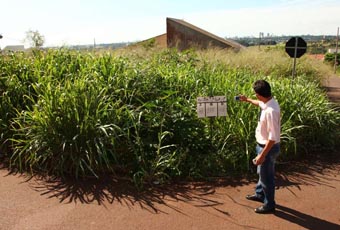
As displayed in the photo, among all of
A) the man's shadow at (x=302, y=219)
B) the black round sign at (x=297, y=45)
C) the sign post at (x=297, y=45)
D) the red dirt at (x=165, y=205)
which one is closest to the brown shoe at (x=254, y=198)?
the red dirt at (x=165, y=205)

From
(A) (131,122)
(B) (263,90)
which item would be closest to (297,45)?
(A) (131,122)

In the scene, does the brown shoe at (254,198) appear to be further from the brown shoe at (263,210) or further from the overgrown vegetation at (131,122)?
the overgrown vegetation at (131,122)

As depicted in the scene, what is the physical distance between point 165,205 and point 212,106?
1565 mm

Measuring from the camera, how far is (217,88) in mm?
6238

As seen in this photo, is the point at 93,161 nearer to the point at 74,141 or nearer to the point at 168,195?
the point at 74,141

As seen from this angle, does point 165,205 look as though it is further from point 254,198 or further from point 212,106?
point 212,106

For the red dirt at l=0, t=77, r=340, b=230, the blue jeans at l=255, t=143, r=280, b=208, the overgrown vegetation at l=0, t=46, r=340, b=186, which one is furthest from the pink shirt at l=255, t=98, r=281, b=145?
the overgrown vegetation at l=0, t=46, r=340, b=186

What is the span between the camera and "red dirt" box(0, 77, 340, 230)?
3.52 metres

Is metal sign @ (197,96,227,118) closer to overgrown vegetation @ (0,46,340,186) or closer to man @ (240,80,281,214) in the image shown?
overgrown vegetation @ (0,46,340,186)

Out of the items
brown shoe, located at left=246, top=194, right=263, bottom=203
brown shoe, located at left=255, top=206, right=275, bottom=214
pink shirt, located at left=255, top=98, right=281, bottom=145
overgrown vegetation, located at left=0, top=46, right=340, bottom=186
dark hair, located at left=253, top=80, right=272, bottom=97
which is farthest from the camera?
overgrown vegetation, located at left=0, top=46, right=340, bottom=186

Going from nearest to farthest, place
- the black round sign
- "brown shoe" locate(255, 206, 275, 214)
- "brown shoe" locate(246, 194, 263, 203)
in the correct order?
"brown shoe" locate(255, 206, 275, 214) → "brown shoe" locate(246, 194, 263, 203) → the black round sign

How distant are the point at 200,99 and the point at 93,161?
5.44ft

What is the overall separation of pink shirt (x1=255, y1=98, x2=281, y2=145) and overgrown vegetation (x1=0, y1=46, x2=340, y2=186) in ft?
4.17

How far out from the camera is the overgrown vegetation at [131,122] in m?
4.67
